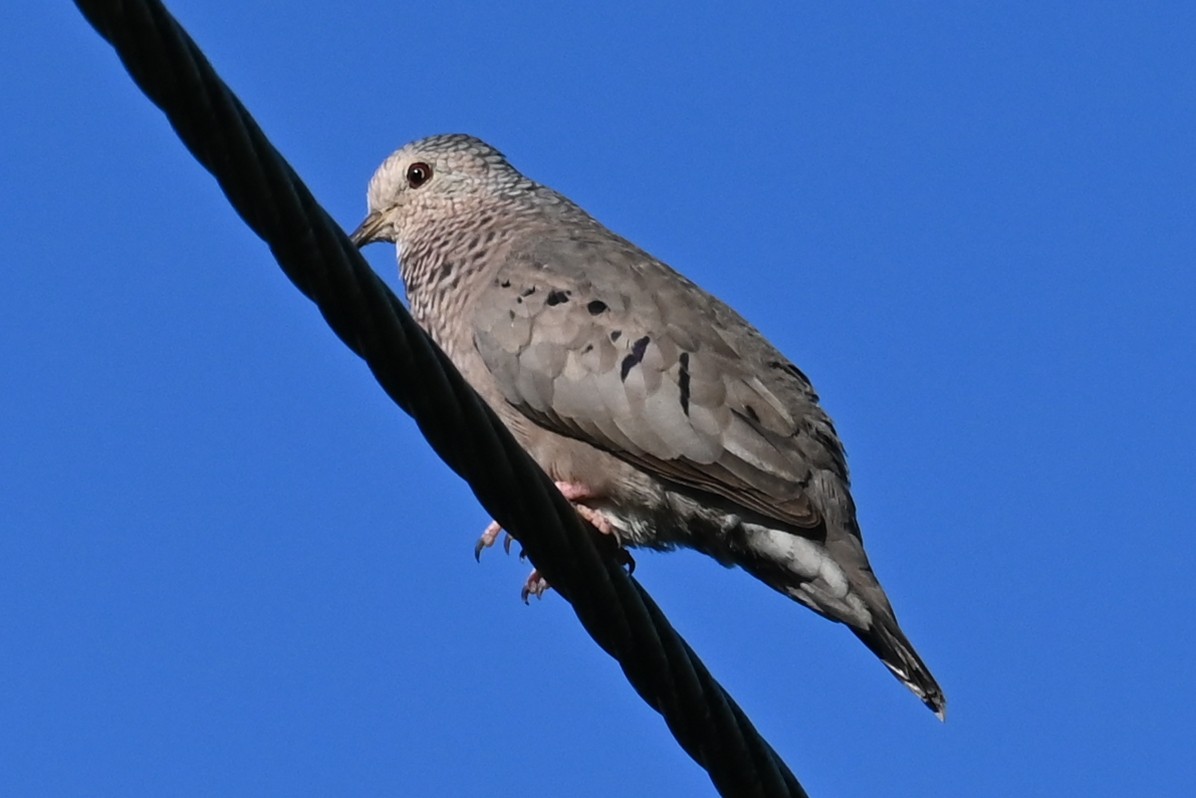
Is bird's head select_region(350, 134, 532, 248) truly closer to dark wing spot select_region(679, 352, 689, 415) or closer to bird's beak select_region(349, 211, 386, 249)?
bird's beak select_region(349, 211, 386, 249)

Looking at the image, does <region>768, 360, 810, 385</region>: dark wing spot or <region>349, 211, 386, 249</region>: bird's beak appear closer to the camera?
<region>768, 360, 810, 385</region>: dark wing spot

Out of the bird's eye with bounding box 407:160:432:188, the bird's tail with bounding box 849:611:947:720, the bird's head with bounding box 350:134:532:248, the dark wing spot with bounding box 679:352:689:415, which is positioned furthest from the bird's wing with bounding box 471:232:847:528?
the bird's eye with bounding box 407:160:432:188

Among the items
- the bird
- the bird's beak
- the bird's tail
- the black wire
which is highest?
the bird's beak

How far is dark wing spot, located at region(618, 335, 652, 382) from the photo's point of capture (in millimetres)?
6461

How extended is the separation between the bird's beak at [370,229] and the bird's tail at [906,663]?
3.08 m

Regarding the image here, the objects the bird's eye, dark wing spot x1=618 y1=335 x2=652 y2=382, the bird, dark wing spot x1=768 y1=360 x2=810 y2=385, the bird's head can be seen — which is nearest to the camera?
the bird

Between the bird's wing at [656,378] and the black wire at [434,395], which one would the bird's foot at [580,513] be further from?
the black wire at [434,395]

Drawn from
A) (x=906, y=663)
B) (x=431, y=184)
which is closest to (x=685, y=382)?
(x=906, y=663)

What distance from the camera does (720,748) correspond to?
4.42 m

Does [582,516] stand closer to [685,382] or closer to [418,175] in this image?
[685,382]

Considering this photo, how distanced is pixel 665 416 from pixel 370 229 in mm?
2436

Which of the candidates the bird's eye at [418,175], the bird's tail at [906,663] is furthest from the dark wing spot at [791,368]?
the bird's eye at [418,175]

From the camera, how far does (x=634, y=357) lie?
651 centimetres

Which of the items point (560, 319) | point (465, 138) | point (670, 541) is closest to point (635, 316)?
point (560, 319)
